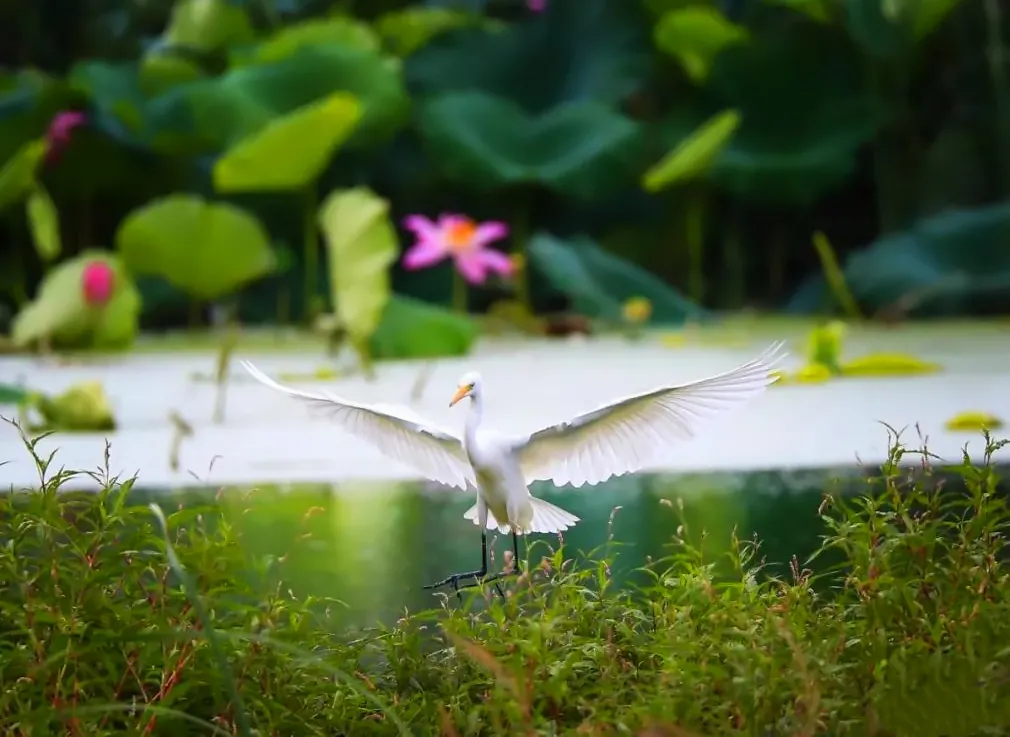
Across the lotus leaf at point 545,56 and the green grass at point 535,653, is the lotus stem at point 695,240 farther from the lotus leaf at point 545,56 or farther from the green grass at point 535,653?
the green grass at point 535,653

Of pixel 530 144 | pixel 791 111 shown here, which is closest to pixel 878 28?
pixel 791 111

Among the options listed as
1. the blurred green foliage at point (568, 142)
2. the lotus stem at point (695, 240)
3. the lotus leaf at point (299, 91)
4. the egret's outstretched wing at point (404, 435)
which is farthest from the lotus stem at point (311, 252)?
the egret's outstretched wing at point (404, 435)

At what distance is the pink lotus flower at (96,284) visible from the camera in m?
2.78

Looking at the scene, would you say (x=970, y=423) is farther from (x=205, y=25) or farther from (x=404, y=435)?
(x=205, y=25)

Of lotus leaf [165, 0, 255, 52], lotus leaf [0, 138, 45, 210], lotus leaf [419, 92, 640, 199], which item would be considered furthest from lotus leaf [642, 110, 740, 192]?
lotus leaf [0, 138, 45, 210]

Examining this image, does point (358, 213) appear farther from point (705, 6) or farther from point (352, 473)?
point (705, 6)

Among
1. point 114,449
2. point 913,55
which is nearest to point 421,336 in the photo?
point 114,449

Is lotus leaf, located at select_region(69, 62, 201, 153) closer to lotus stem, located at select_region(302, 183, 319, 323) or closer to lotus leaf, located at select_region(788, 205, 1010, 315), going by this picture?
lotus stem, located at select_region(302, 183, 319, 323)

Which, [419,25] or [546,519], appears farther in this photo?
[419,25]

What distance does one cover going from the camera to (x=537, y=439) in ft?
2.62

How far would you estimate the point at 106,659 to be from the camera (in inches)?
25.9

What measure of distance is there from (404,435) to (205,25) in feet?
10.9

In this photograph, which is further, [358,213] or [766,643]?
[358,213]

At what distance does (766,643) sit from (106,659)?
0.32 m
